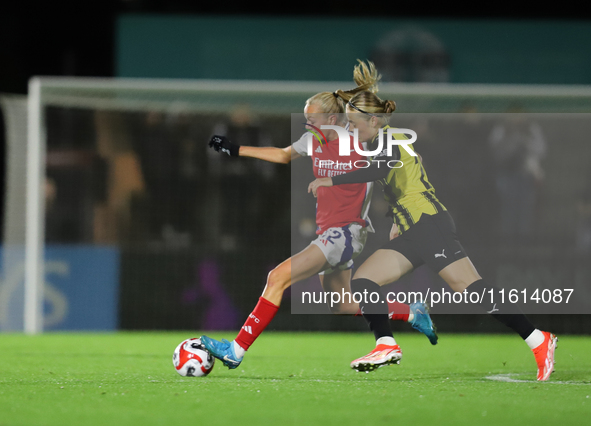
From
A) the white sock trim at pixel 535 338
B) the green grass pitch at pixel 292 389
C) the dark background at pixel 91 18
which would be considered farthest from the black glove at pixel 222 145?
the dark background at pixel 91 18

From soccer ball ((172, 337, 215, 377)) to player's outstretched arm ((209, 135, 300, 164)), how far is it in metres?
1.12

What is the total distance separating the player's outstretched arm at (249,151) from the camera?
16.4ft

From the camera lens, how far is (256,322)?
4.86 meters

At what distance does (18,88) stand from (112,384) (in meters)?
9.71

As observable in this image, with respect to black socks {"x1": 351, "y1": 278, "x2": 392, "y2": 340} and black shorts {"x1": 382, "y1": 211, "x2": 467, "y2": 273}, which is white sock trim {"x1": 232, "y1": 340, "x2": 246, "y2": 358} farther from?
black shorts {"x1": 382, "y1": 211, "x2": 467, "y2": 273}

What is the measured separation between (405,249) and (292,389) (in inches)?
44.3

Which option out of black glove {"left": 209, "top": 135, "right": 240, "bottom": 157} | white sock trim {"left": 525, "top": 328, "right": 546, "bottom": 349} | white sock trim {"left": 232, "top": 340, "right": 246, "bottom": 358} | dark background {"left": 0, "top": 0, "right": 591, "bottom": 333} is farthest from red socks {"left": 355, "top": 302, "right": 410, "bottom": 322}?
dark background {"left": 0, "top": 0, "right": 591, "bottom": 333}

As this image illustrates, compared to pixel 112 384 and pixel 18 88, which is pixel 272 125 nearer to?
pixel 18 88

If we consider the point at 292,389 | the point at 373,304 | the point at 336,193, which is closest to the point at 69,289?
the point at 336,193

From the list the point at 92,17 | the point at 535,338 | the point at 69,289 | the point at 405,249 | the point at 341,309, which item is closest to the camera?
the point at 535,338

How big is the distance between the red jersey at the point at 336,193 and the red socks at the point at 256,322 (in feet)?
1.80

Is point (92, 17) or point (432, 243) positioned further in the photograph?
point (92, 17)

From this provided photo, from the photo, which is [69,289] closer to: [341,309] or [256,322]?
[341,309]

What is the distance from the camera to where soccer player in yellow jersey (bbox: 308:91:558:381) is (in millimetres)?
4785
